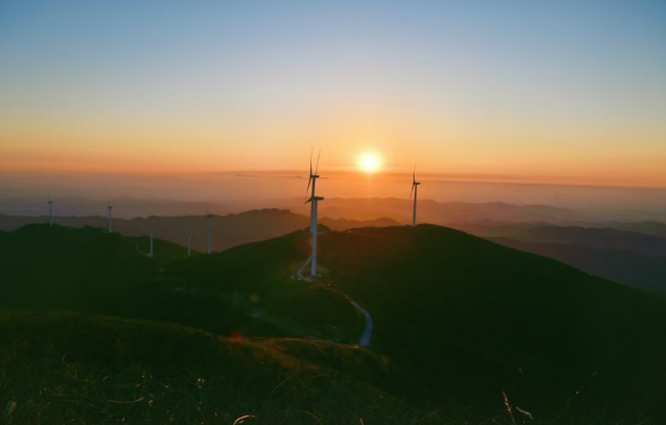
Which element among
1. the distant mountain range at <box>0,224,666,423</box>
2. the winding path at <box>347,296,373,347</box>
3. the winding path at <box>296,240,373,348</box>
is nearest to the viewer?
the distant mountain range at <box>0,224,666,423</box>

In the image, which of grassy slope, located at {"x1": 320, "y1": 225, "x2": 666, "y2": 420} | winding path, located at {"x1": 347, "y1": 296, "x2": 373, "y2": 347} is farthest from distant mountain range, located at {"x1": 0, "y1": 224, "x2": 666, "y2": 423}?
winding path, located at {"x1": 347, "y1": 296, "x2": 373, "y2": 347}

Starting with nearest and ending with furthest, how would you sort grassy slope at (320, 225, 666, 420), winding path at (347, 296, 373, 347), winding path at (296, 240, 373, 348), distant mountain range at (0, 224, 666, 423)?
grassy slope at (320, 225, 666, 420), distant mountain range at (0, 224, 666, 423), winding path at (347, 296, 373, 347), winding path at (296, 240, 373, 348)

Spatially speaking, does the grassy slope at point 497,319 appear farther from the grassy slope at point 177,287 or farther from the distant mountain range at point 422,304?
the grassy slope at point 177,287

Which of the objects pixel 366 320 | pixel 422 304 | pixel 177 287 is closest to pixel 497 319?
pixel 422 304

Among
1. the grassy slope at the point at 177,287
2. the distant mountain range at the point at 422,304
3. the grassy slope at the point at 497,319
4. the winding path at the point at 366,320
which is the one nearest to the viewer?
the grassy slope at the point at 497,319

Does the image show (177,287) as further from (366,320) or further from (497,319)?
(497,319)

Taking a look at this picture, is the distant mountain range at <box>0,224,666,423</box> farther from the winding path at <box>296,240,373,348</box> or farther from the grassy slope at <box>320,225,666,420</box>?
the winding path at <box>296,240,373,348</box>

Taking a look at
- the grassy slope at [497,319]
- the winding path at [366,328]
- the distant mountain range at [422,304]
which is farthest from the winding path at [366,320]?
the grassy slope at [497,319]

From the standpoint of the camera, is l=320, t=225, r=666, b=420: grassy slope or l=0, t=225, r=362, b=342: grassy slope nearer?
l=320, t=225, r=666, b=420: grassy slope
